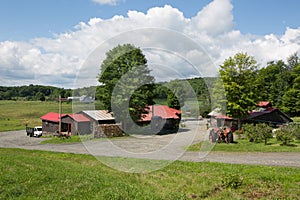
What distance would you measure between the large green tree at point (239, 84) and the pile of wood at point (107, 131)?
15.9m

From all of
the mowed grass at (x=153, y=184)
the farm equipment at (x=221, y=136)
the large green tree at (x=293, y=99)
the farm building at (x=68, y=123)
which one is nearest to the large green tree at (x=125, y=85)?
the farm building at (x=68, y=123)

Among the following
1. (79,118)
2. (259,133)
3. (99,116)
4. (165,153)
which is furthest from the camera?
(99,116)

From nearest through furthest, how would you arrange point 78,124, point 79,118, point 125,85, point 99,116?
point 125,85 < point 78,124 < point 79,118 < point 99,116

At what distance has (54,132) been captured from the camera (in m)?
44.8

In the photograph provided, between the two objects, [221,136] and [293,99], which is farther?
[293,99]

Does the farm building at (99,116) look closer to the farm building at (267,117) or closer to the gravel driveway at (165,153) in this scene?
the gravel driveway at (165,153)

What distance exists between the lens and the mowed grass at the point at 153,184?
8305mm

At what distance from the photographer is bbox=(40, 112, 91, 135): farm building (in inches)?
1585

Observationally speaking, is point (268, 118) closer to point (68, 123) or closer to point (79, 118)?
point (79, 118)

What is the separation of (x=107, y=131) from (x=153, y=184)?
2515cm

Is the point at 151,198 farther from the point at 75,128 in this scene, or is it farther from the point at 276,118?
the point at 276,118

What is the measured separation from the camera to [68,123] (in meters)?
42.5

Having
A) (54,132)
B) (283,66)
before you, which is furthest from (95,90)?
(283,66)

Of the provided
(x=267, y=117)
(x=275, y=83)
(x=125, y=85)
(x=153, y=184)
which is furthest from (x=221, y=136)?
(x=275, y=83)
